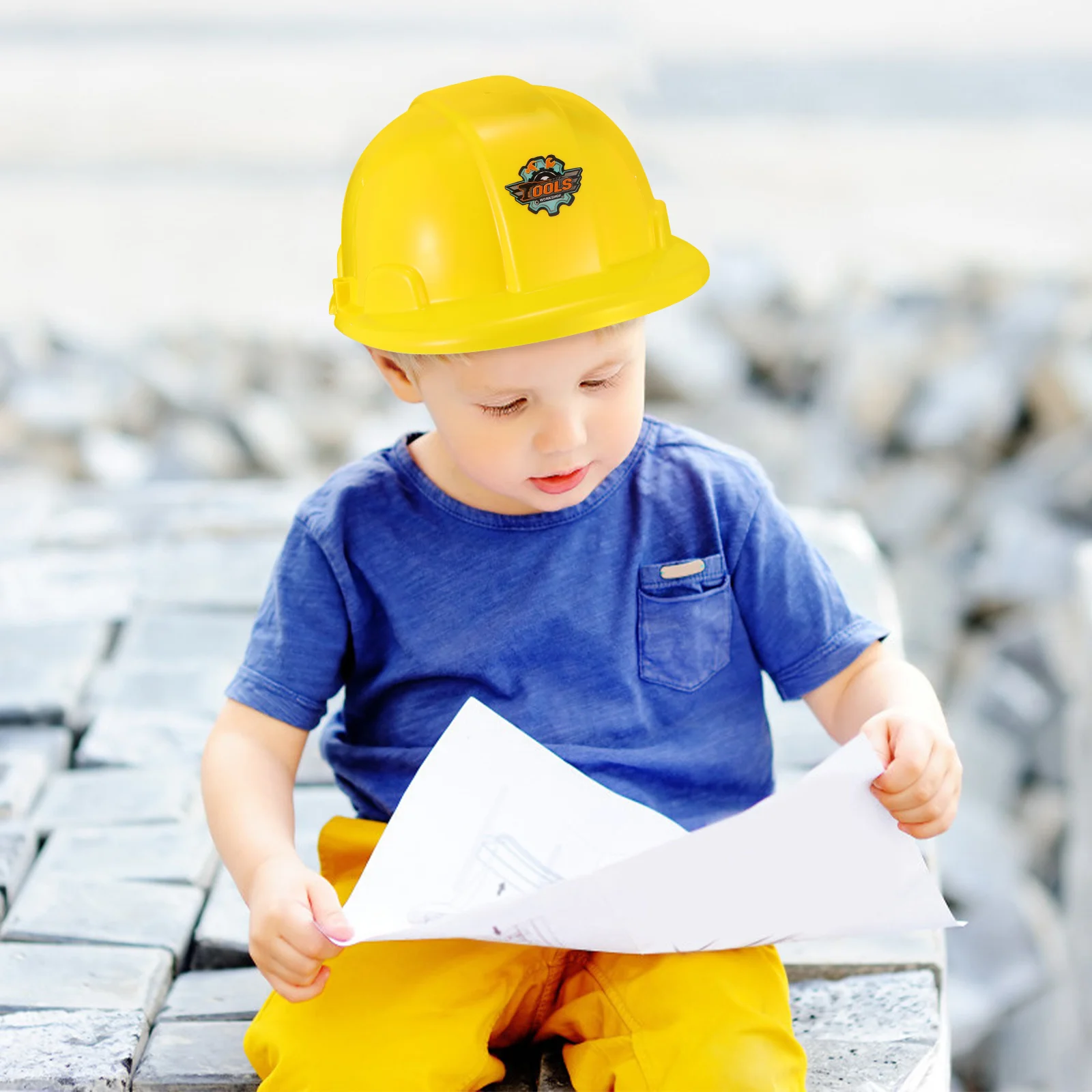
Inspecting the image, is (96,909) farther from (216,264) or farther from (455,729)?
(216,264)

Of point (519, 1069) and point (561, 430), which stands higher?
point (561, 430)

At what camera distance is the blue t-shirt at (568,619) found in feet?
3.89

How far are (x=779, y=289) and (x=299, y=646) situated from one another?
2.26 m

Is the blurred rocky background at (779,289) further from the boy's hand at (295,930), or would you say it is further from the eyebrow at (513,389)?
the boy's hand at (295,930)

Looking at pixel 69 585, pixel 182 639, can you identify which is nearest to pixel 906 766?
pixel 182 639

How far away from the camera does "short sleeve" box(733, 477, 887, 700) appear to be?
1.21 m

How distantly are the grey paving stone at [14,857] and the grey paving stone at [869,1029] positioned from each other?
75 centimetres

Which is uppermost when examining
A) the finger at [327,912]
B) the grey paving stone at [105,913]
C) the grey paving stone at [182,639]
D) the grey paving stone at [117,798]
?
the finger at [327,912]

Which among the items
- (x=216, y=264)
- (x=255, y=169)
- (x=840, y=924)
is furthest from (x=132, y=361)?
(x=840, y=924)

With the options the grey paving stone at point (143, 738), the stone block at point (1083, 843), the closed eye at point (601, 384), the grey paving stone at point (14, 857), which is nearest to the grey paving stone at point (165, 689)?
the grey paving stone at point (143, 738)

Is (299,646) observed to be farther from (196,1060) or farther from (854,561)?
(854,561)

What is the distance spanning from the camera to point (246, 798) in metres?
1.13

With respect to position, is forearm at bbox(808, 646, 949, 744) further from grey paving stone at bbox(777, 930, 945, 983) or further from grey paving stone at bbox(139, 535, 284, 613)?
grey paving stone at bbox(139, 535, 284, 613)

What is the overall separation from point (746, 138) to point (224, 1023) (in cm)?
335
